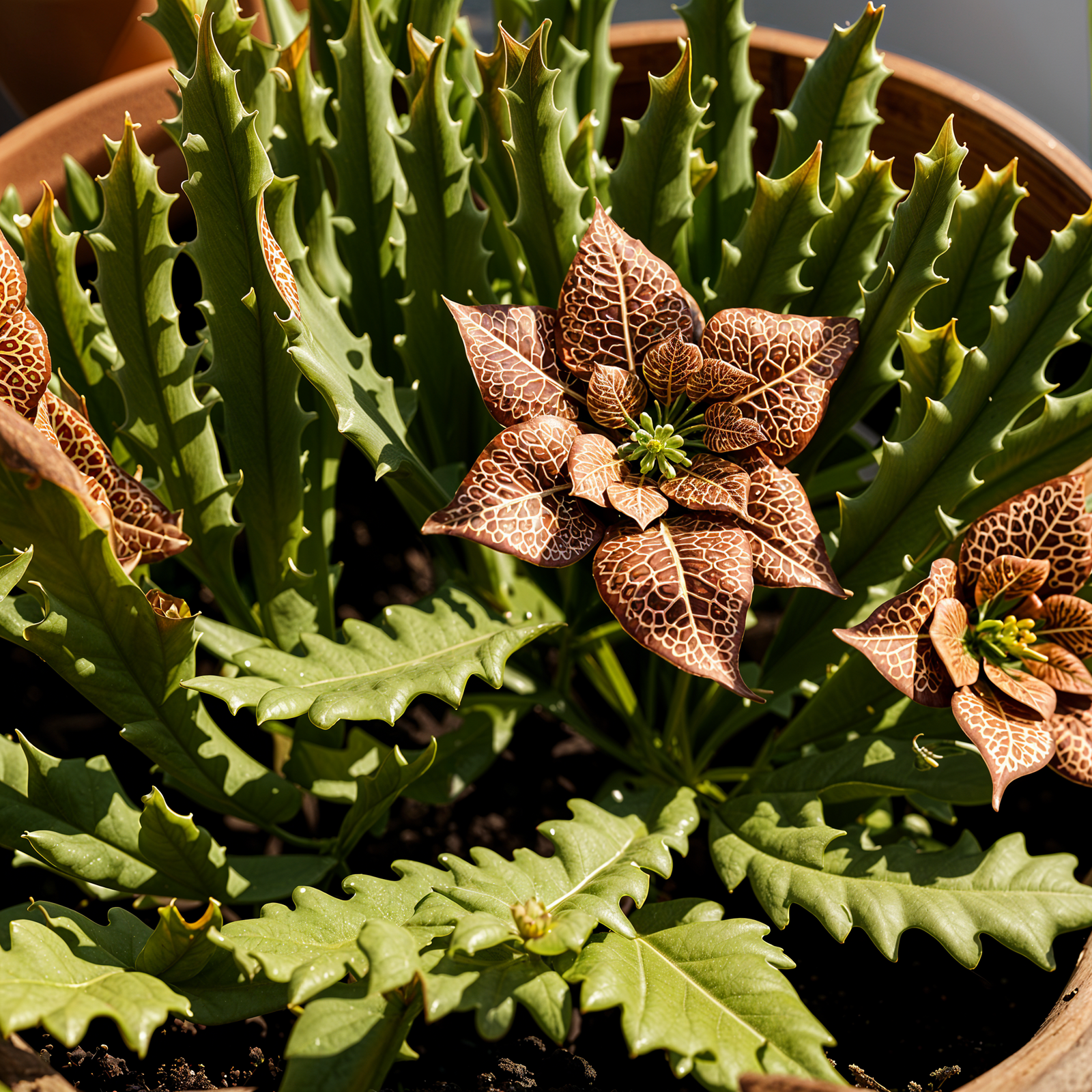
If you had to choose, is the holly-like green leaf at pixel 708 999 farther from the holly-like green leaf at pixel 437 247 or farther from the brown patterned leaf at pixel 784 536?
the holly-like green leaf at pixel 437 247

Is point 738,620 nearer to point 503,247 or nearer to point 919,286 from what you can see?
point 919,286

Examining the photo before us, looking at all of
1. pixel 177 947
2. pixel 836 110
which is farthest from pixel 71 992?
pixel 836 110

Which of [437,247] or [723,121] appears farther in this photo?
[723,121]

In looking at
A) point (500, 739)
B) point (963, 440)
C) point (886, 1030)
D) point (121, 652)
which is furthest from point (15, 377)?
point (886, 1030)

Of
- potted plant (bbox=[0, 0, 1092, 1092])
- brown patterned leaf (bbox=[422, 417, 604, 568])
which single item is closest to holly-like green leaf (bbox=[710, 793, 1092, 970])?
potted plant (bbox=[0, 0, 1092, 1092])

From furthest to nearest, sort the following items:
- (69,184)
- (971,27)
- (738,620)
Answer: (971,27) → (69,184) → (738,620)

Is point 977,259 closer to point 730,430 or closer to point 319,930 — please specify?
point 730,430
